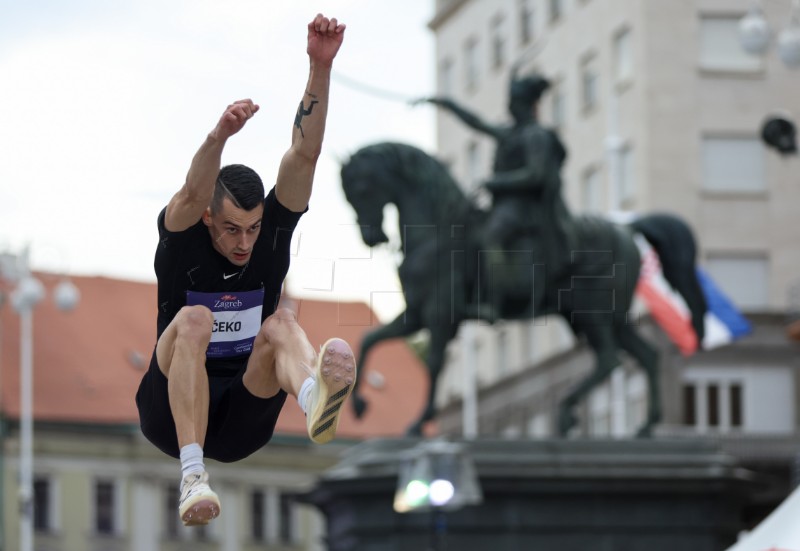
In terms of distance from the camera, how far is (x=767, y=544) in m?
14.7

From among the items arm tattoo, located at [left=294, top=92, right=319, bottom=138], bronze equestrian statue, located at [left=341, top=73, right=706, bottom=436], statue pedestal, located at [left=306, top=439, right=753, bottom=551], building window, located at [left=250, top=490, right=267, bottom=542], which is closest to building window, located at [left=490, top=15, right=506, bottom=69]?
building window, located at [left=250, top=490, right=267, bottom=542]

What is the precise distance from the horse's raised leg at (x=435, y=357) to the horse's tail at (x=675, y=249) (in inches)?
124

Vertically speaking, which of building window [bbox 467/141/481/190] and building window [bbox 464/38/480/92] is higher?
building window [bbox 464/38/480/92]

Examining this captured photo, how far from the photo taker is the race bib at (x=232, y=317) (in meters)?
10.6

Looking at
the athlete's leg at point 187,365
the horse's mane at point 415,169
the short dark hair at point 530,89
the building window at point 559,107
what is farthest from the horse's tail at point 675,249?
the building window at point 559,107

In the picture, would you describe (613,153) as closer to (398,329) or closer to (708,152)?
(708,152)

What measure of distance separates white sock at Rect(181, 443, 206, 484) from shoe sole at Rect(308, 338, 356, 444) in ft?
1.68

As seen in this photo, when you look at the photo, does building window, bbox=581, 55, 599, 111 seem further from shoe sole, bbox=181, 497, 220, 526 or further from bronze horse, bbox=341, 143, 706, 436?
shoe sole, bbox=181, 497, 220, 526

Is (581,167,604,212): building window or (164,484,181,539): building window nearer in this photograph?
(581,167,604,212): building window

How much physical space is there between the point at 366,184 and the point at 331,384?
23.9 meters

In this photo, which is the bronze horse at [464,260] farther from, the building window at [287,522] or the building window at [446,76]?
the building window at [287,522]

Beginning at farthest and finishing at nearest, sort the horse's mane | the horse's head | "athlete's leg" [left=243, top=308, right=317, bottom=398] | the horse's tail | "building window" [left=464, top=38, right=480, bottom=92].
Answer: "building window" [left=464, top=38, right=480, bottom=92] < the horse's tail < the horse's mane < the horse's head < "athlete's leg" [left=243, top=308, right=317, bottom=398]

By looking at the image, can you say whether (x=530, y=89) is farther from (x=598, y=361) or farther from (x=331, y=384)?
(x=331, y=384)

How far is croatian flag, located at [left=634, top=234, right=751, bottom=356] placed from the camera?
5250cm
